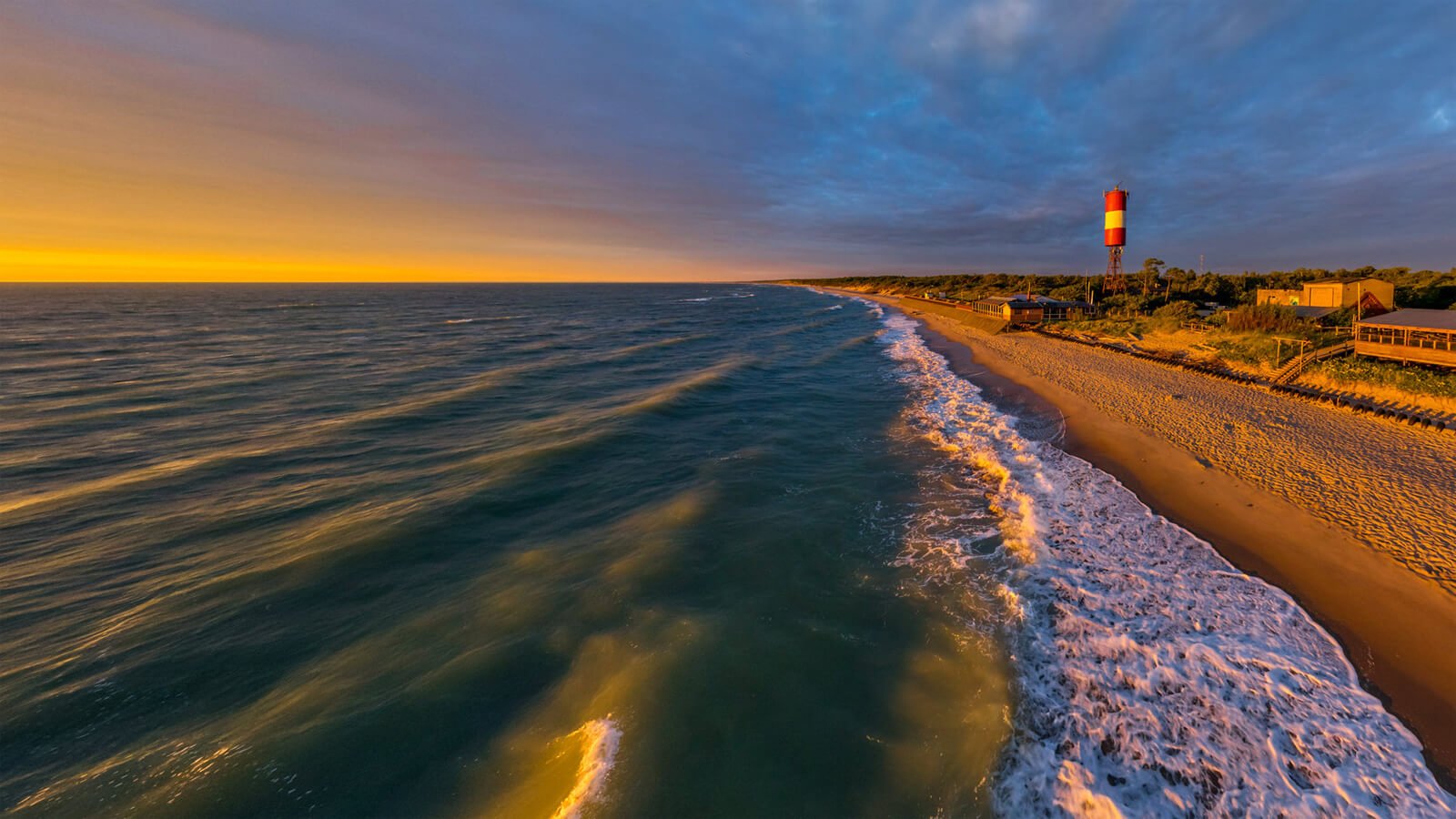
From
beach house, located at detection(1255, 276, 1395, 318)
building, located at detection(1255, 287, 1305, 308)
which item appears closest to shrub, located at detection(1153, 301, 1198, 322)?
building, located at detection(1255, 287, 1305, 308)

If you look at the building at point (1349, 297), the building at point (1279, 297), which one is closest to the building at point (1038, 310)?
the building at point (1279, 297)

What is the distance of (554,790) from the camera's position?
6270 millimetres

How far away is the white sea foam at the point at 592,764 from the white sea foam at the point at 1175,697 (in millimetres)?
5038

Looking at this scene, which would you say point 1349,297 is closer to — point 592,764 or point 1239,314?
point 1239,314

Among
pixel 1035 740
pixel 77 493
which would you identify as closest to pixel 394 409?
pixel 77 493

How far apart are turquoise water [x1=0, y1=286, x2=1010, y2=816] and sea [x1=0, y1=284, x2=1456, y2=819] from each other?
0.20 ft

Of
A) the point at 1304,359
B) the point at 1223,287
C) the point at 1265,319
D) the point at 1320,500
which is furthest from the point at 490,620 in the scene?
the point at 1223,287

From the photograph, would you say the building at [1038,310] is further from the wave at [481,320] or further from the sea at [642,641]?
the wave at [481,320]

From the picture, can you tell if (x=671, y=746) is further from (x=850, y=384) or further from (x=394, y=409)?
(x=850, y=384)

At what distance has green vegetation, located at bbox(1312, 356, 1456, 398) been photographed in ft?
63.6

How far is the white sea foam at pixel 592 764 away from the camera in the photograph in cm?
606

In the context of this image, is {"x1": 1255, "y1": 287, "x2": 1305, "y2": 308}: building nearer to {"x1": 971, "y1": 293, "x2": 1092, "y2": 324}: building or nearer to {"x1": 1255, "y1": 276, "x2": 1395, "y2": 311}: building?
{"x1": 1255, "y1": 276, "x2": 1395, "y2": 311}: building

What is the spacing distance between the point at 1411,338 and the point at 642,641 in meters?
36.7

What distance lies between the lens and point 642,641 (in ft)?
28.8
